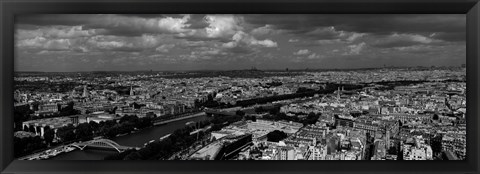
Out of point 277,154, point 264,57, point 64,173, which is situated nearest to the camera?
point 64,173

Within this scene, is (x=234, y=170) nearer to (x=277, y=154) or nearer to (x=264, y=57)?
(x=277, y=154)

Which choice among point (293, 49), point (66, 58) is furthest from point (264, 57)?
point (66, 58)

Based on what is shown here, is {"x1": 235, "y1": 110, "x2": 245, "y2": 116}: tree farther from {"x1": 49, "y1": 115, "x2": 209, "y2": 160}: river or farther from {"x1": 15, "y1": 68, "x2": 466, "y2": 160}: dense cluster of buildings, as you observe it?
{"x1": 49, "y1": 115, "x2": 209, "y2": 160}: river

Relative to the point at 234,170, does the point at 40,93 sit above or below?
above

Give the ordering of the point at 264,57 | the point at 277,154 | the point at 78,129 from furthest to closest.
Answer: the point at 264,57 → the point at 78,129 → the point at 277,154

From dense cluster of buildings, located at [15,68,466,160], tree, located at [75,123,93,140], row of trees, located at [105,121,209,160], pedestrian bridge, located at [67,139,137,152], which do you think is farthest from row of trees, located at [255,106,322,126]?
tree, located at [75,123,93,140]

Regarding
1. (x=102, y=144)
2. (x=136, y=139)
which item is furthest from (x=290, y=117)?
(x=102, y=144)
